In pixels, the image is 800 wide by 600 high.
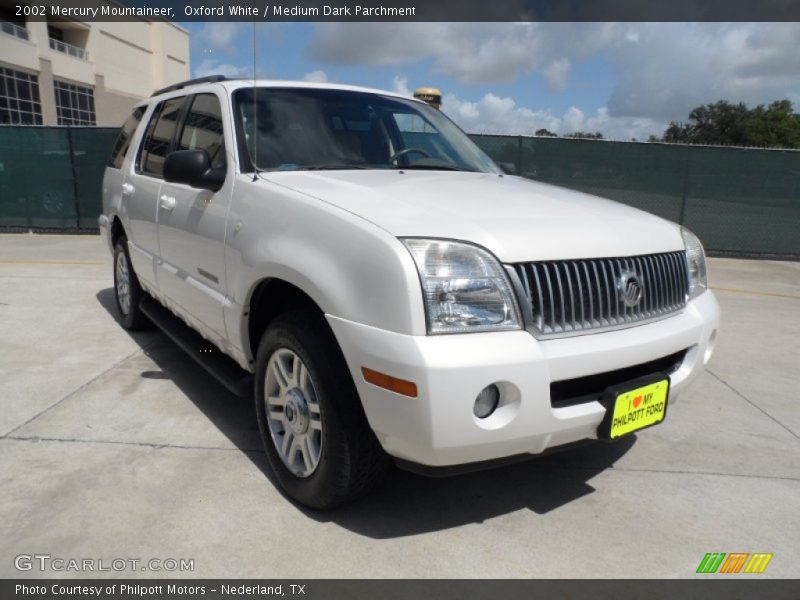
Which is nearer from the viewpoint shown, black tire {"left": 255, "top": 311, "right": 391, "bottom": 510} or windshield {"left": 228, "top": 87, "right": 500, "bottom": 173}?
black tire {"left": 255, "top": 311, "right": 391, "bottom": 510}

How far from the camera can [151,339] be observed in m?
5.31

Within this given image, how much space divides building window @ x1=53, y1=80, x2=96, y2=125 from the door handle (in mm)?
43803

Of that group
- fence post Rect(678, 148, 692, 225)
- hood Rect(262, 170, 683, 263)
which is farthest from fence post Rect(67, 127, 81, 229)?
fence post Rect(678, 148, 692, 225)

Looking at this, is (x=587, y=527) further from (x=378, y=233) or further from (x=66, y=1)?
(x=66, y=1)

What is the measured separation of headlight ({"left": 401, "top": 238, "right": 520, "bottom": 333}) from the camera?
7.10 ft

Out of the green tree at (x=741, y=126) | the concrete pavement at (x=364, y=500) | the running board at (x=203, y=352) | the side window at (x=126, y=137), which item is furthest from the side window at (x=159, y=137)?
the green tree at (x=741, y=126)

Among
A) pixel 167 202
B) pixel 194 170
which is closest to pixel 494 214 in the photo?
pixel 194 170

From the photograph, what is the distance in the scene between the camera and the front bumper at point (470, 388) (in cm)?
210

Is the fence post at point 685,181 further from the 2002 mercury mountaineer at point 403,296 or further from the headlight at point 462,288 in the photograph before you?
the headlight at point 462,288

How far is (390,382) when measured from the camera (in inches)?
84.8

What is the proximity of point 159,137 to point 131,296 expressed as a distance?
4.73 ft

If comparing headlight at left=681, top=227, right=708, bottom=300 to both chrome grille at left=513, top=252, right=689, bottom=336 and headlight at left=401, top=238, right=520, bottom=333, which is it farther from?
headlight at left=401, top=238, right=520, bottom=333

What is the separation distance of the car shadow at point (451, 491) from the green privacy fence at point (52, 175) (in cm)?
920
